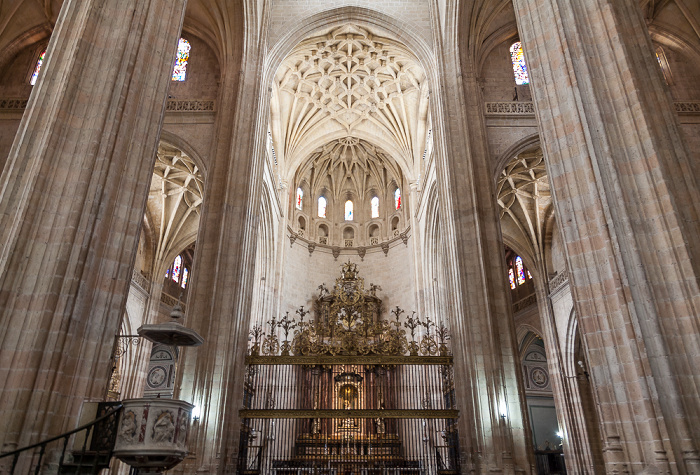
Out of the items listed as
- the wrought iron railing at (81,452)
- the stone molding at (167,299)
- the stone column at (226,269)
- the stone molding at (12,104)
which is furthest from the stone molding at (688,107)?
the stone molding at (167,299)

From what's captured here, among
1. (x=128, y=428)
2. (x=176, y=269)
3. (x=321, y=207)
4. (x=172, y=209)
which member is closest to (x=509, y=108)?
(x=128, y=428)

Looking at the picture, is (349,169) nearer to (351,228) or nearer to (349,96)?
(351,228)

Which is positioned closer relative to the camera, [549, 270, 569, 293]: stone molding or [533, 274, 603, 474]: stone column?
[533, 274, 603, 474]: stone column

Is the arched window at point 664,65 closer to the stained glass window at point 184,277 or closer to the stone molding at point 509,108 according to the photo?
the stone molding at point 509,108

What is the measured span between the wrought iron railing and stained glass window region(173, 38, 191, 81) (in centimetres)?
1477

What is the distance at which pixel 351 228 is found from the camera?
3050 cm

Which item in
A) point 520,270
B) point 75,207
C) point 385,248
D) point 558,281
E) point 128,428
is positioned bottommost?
point 128,428

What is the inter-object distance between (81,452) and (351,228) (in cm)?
2522

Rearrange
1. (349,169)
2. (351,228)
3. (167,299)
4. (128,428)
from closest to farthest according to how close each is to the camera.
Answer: (128,428) < (167,299) < (351,228) < (349,169)

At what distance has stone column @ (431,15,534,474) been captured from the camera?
11.5 meters

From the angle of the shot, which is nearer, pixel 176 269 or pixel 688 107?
pixel 688 107

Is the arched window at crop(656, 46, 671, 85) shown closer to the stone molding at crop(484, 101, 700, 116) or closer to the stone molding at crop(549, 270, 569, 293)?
the stone molding at crop(484, 101, 700, 116)

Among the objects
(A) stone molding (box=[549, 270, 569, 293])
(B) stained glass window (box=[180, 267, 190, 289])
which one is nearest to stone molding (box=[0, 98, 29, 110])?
(B) stained glass window (box=[180, 267, 190, 289])

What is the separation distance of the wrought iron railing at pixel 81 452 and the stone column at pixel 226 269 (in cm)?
554
